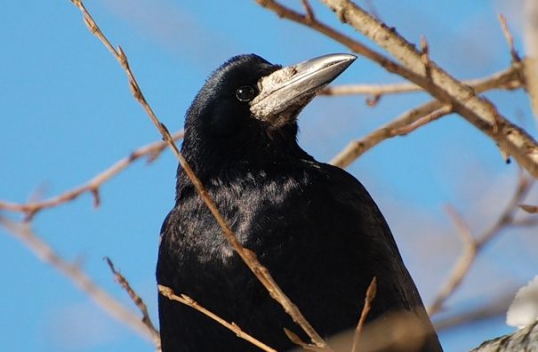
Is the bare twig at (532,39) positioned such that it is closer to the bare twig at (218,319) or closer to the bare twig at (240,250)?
the bare twig at (240,250)

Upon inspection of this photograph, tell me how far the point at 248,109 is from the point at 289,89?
25 cm

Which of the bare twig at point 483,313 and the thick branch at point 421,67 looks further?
the thick branch at point 421,67

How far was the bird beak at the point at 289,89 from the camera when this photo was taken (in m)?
4.82

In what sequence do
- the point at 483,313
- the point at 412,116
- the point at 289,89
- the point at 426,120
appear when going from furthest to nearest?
1. the point at 289,89
2. the point at 412,116
3. the point at 426,120
4. the point at 483,313

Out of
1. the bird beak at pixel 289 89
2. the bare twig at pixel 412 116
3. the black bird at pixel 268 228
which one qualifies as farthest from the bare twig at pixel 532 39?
the bird beak at pixel 289 89

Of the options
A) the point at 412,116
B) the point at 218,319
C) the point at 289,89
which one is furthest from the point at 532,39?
the point at 289,89

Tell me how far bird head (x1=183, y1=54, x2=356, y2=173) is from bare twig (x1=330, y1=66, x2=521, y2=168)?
0.33 meters

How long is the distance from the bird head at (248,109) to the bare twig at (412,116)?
1.08 feet

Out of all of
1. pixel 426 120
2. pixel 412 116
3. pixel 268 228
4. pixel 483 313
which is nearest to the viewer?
pixel 483 313

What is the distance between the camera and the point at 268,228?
14.5ft

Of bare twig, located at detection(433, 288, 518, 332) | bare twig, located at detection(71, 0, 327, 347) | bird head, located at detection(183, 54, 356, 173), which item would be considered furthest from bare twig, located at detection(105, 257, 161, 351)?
bare twig, located at detection(433, 288, 518, 332)

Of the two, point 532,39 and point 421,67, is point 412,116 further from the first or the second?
point 532,39

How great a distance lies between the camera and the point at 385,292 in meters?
4.51

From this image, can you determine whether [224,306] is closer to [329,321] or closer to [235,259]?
[235,259]
